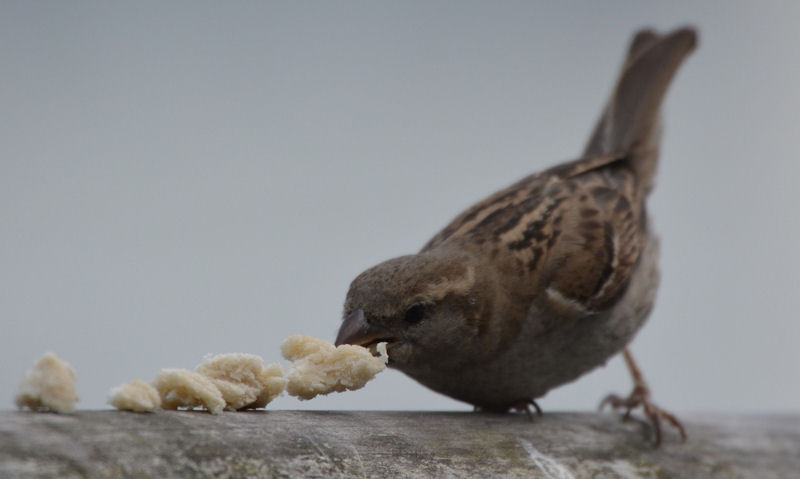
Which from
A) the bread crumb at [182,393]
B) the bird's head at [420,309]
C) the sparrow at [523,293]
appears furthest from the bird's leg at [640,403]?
the bread crumb at [182,393]

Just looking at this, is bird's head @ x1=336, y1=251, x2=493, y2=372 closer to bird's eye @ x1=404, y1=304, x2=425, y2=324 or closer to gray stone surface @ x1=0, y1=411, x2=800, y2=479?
bird's eye @ x1=404, y1=304, x2=425, y2=324

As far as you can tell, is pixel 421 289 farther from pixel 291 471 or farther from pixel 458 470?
pixel 291 471

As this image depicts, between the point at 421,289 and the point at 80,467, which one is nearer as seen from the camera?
the point at 80,467

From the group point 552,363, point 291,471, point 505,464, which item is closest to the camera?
point 291,471

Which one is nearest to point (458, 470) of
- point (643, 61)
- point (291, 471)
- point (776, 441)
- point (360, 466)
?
point (360, 466)

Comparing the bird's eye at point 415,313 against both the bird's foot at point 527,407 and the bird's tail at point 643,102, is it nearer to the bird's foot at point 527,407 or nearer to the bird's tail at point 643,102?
the bird's foot at point 527,407

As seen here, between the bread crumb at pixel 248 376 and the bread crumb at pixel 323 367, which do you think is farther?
the bread crumb at pixel 323 367
